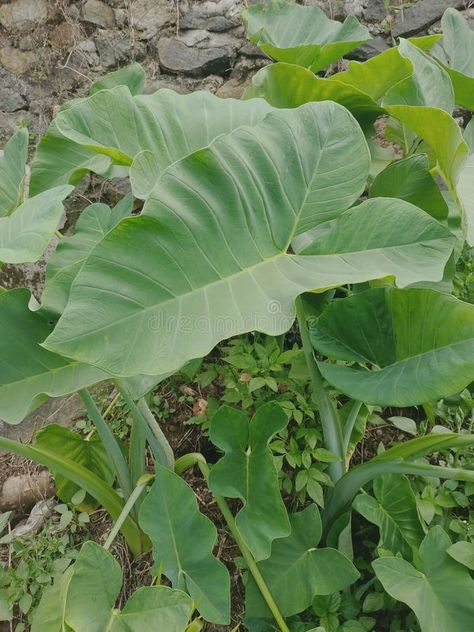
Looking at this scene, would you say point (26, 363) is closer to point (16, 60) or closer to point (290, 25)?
point (290, 25)

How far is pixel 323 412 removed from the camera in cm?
107

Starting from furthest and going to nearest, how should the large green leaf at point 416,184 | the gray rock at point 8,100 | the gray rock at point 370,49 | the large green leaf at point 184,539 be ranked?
the gray rock at point 8,100
the gray rock at point 370,49
the large green leaf at point 416,184
the large green leaf at point 184,539

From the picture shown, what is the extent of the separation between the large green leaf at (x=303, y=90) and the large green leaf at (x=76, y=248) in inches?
15.5

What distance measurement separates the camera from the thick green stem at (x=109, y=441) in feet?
3.47

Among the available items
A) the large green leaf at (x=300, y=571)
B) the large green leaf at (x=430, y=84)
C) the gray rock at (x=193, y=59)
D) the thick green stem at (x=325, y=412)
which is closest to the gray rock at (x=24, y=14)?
the gray rock at (x=193, y=59)

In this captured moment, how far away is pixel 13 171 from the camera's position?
41.1 inches

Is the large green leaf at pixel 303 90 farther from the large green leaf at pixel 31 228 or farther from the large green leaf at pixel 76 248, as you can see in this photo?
the large green leaf at pixel 31 228

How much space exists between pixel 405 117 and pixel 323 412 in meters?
0.58

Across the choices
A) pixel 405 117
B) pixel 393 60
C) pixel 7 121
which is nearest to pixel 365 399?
pixel 405 117

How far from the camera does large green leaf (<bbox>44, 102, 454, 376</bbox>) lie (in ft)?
2.10

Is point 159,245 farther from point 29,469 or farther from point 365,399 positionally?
point 29,469

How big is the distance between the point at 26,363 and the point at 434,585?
0.79 m

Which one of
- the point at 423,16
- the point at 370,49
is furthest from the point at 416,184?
the point at 423,16

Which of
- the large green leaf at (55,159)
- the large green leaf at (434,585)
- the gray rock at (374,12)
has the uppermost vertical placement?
the gray rock at (374,12)
